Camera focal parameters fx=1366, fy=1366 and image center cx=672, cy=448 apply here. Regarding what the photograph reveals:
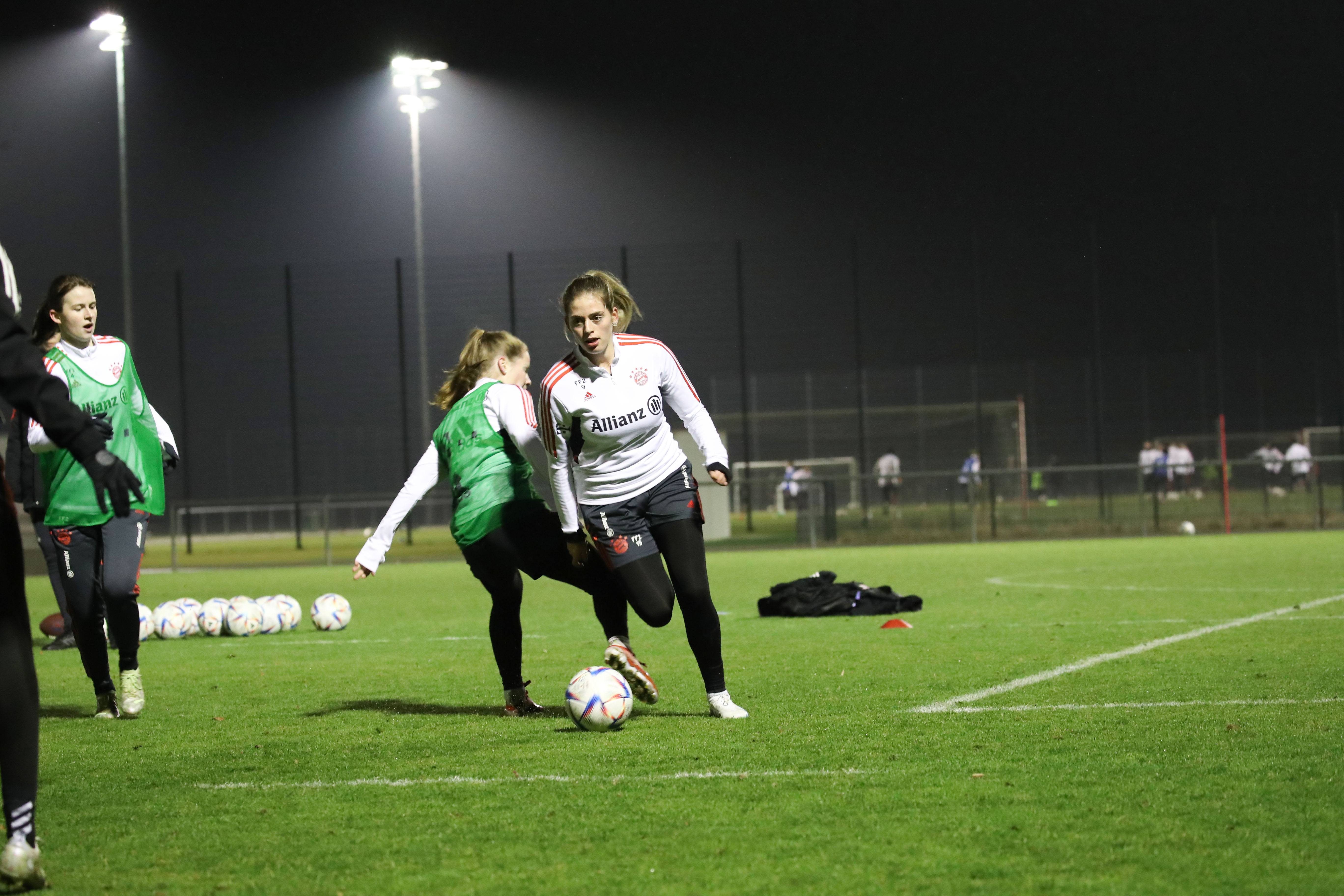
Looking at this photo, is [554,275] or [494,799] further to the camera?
[554,275]

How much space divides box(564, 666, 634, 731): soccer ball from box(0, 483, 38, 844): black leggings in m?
2.38

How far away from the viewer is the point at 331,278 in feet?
97.7

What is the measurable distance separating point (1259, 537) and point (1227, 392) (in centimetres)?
1531

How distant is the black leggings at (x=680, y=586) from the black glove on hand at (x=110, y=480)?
2.66 metres

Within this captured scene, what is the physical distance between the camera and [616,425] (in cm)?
541

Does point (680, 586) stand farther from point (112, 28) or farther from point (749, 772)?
point (112, 28)

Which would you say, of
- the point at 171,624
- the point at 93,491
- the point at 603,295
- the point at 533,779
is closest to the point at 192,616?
the point at 171,624

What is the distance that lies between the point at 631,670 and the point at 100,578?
A: 2.46 m

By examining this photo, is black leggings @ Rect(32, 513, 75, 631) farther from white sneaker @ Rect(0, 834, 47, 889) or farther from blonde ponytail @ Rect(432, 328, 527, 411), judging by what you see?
white sneaker @ Rect(0, 834, 47, 889)

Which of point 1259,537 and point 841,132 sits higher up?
point 841,132

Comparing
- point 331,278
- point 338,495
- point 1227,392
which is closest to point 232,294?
point 331,278

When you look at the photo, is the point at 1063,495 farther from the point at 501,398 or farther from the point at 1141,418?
the point at 501,398

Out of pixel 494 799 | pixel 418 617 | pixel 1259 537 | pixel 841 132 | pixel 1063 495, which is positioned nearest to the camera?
pixel 494 799

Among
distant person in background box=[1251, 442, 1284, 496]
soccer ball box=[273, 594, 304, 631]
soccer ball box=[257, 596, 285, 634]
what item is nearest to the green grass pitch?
soccer ball box=[257, 596, 285, 634]
